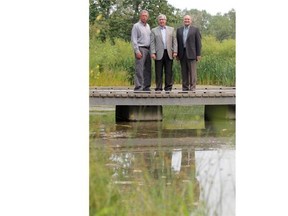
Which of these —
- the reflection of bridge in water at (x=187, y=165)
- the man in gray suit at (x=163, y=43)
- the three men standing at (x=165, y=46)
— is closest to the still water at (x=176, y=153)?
the reflection of bridge in water at (x=187, y=165)

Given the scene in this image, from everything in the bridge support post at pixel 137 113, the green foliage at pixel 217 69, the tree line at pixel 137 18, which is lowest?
the bridge support post at pixel 137 113

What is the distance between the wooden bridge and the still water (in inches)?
4.0

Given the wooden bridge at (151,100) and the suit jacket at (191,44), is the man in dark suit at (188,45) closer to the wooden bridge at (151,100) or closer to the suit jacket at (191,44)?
the suit jacket at (191,44)

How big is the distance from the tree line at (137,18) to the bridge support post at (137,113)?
80 centimetres

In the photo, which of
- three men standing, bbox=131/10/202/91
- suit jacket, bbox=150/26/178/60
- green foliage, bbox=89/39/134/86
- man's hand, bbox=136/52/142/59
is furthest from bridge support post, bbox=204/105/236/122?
green foliage, bbox=89/39/134/86

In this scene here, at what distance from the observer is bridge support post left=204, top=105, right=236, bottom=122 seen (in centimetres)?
1003

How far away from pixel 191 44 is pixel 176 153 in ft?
8.78

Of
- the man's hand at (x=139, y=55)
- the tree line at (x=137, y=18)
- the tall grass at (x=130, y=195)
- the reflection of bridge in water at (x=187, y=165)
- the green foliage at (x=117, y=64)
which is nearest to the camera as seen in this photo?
the tall grass at (x=130, y=195)

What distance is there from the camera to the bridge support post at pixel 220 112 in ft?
32.9

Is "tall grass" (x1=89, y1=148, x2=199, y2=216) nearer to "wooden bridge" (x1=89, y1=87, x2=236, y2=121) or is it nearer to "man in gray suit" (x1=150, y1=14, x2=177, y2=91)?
"man in gray suit" (x1=150, y1=14, x2=177, y2=91)

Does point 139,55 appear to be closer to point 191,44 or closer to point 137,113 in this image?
point 191,44
